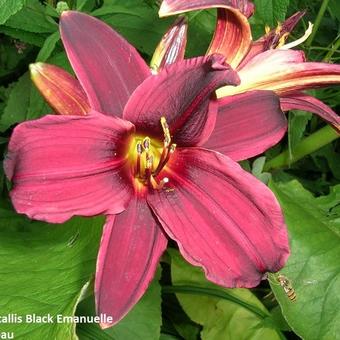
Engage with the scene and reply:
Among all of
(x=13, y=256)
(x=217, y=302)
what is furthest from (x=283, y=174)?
(x=13, y=256)

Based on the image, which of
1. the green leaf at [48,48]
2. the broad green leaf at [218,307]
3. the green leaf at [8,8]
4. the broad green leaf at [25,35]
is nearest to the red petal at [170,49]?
the green leaf at [8,8]

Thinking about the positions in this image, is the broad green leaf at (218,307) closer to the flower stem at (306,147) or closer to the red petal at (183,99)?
the flower stem at (306,147)

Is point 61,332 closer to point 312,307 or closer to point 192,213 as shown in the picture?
point 192,213

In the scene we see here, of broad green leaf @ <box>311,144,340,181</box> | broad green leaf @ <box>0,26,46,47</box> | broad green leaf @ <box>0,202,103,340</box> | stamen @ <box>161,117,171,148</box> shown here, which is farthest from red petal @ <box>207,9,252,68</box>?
broad green leaf @ <box>311,144,340,181</box>

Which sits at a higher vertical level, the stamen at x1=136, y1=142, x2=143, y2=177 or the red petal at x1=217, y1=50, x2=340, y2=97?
the red petal at x1=217, y1=50, x2=340, y2=97

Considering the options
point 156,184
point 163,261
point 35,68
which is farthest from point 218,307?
point 35,68

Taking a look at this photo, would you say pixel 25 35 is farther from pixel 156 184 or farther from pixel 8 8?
pixel 156 184

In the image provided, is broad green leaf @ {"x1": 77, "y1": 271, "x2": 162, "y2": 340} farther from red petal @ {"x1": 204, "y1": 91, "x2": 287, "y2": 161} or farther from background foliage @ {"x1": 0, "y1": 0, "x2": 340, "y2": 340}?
red petal @ {"x1": 204, "y1": 91, "x2": 287, "y2": 161}
